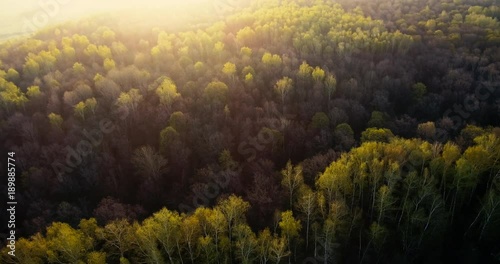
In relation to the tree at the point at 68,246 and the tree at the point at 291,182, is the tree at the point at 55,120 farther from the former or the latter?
the tree at the point at 291,182

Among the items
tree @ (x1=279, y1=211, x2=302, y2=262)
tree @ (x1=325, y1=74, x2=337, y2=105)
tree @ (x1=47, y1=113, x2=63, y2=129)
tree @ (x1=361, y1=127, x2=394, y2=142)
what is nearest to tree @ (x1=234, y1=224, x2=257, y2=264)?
tree @ (x1=279, y1=211, x2=302, y2=262)

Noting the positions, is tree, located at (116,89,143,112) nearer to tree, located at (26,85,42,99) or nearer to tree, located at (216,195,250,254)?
tree, located at (26,85,42,99)

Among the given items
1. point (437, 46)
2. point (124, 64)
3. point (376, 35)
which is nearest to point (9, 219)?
point (124, 64)

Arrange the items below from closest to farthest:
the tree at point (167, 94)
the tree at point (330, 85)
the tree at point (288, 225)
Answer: the tree at point (288, 225) → the tree at point (167, 94) → the tree at point (330, 85)

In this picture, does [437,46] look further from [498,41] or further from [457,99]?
[457,99]

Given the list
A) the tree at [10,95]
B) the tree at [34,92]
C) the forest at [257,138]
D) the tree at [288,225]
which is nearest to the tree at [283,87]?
the forest at [257,138]

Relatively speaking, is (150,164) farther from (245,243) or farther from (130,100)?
(245,243)

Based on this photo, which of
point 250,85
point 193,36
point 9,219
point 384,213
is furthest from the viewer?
point 193,36

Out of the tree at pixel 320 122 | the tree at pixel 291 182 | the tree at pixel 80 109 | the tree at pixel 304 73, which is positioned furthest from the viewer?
the tree at pixel 304 73

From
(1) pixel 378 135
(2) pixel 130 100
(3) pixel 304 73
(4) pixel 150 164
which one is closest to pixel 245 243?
(4) pixel 150 164
